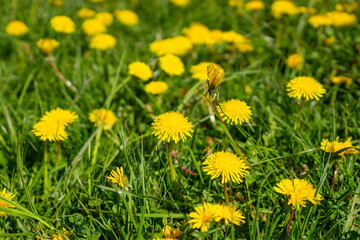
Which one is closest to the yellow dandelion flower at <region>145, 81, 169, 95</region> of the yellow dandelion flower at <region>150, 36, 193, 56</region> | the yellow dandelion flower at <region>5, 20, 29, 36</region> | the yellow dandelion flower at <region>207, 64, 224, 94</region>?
the yellow dandelion flower at <region>150, 36, 193, 56</region>

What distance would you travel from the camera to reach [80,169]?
1741 mm

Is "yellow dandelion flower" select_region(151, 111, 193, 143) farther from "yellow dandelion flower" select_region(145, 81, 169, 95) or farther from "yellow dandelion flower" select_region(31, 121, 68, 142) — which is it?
"yellow dandelion flower" select_region(145, 81, 169, 95)

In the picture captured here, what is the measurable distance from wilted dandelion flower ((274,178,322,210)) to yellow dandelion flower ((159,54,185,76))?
128 cm

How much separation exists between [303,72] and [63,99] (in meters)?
1.83

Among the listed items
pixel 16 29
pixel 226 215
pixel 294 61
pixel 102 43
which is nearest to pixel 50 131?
pixel 226 215

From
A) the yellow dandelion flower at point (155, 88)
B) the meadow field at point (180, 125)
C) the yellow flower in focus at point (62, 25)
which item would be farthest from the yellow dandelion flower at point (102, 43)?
the yellow dandelion flower at point (155, 88)

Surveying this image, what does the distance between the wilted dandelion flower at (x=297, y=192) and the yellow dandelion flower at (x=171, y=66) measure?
4.21 ft

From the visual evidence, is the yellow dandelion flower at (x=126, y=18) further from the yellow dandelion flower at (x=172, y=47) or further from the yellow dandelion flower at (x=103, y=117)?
the yellow dandelion flower at (x=103, y=117)

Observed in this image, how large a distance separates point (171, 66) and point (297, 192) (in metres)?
1.39

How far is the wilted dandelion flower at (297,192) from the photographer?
1199mm

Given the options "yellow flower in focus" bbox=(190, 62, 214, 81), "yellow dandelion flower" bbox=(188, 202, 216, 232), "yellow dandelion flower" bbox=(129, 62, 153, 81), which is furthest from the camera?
"yellow dandelion flower" bbox=(129, 62, 153, 81)

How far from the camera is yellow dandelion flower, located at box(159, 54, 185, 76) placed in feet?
7.55

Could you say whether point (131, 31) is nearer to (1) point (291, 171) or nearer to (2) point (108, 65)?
(2) point (108, 65)

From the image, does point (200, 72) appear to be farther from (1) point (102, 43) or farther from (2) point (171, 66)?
(1) point (102, 43)
